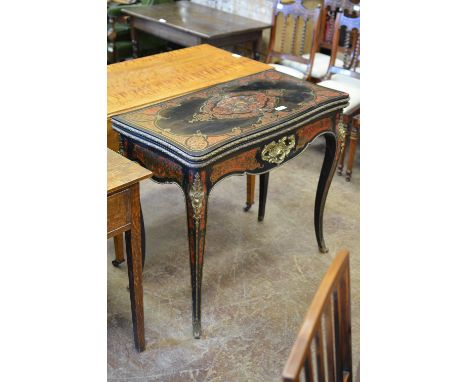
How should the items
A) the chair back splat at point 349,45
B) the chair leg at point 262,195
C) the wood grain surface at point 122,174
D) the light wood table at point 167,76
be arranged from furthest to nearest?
the chair back splat at point 349,45 < the chair leg at point 262,195 < the light wood table at point 167,76 < the wood grain surface at point 122,174

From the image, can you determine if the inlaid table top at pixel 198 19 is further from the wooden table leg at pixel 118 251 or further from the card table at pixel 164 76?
the wooden table leg at pixel 118 251

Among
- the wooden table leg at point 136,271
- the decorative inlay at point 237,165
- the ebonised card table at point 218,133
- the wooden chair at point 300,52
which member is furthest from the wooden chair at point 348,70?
the wooden table leg at point 136,271

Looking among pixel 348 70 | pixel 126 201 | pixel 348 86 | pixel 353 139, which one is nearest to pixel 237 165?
pixel 126 201

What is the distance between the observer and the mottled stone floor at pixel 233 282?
6.61 feet

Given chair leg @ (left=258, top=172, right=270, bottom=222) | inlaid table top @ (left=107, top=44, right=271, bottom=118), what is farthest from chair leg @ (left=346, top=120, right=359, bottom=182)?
inlaid table top @ (left=107, top=44, right=271, bottom=118)

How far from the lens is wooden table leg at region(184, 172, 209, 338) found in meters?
1.78

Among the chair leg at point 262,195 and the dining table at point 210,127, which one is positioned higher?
the dining table at point 210,127

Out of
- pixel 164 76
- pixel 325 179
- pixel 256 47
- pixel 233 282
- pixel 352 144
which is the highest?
pixel 164 76

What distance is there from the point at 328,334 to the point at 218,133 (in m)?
0.94

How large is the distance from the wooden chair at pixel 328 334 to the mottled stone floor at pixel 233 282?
830mm

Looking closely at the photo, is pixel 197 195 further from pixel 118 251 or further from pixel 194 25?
pixel 194 25

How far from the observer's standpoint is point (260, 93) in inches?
88.4

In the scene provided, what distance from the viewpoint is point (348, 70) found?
344 centimetres
